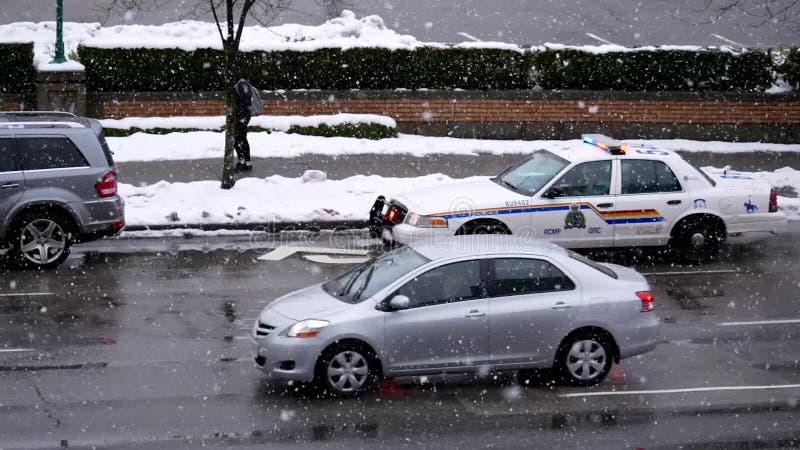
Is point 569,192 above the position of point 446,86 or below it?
below

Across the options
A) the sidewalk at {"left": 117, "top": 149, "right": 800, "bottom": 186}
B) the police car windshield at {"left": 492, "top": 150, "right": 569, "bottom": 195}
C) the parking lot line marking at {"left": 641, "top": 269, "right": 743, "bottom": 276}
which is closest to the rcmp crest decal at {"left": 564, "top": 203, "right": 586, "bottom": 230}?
the police car windshield at {"left": 492, "top": 150, "right": 569, "bottom": 195}

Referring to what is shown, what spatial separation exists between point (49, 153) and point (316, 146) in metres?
7.81

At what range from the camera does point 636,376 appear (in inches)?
427

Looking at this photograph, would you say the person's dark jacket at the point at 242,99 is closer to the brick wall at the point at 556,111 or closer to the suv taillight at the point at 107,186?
the brick wall at the point at 556,111

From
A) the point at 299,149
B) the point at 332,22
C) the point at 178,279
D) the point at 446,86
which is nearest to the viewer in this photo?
the point at 178,279

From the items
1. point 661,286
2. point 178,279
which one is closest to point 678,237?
point 661,286

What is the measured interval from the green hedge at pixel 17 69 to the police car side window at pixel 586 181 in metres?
11.9

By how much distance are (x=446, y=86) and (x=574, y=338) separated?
1391 cm

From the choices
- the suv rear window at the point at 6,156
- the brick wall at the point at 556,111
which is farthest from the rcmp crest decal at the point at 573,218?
the brick wall at the point at 556,111

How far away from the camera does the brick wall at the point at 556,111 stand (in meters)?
23.0

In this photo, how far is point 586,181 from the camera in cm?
1513

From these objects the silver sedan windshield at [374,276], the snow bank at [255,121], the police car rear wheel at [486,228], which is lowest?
the silver sedan windshield at [374,276]

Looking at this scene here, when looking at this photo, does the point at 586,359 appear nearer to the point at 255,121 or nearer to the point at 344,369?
the point at 344,369

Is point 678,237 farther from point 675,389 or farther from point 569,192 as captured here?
point 675,389
